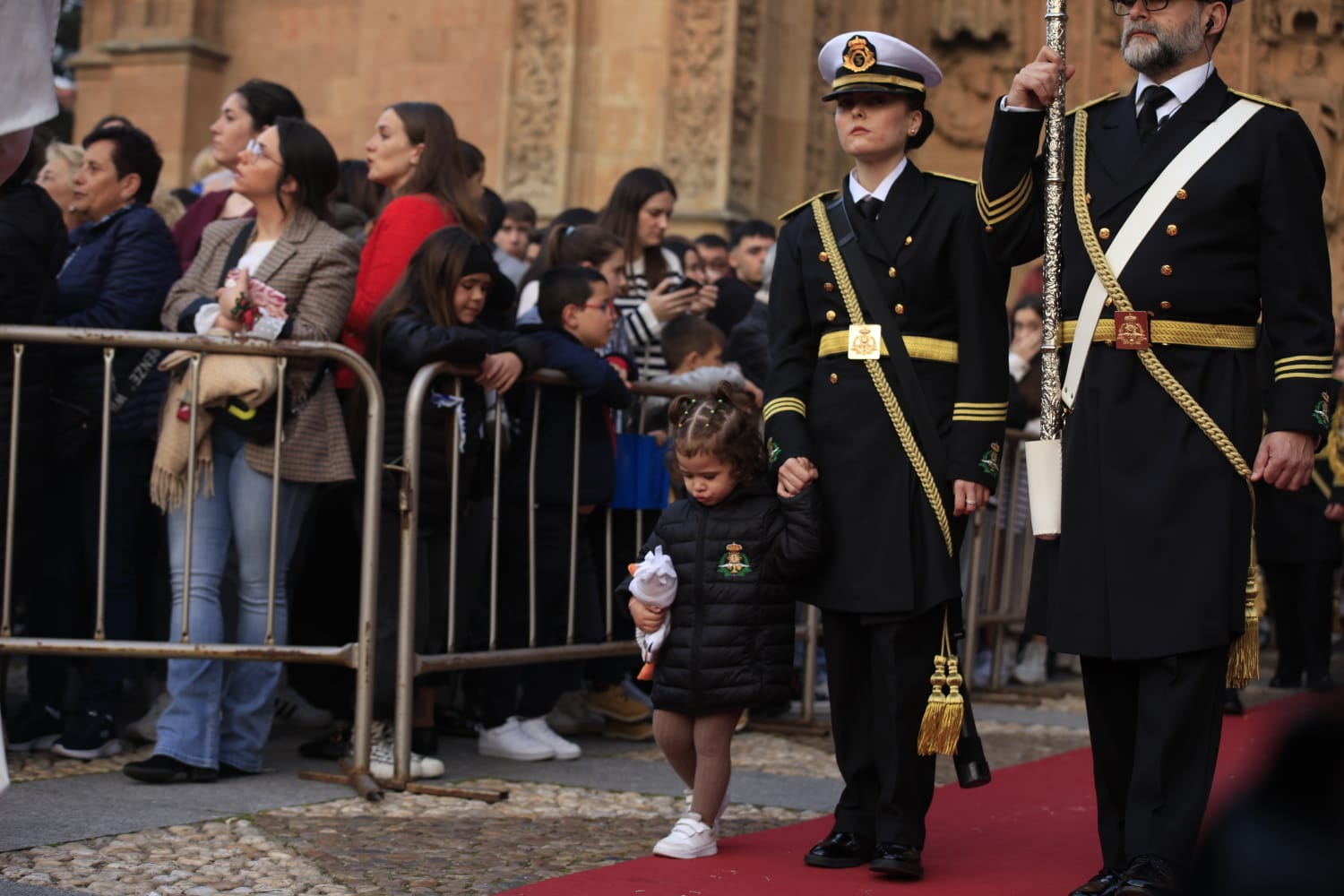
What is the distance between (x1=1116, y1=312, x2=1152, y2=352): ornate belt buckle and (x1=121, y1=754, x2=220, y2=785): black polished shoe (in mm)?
3135

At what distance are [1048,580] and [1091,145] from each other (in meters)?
1.05

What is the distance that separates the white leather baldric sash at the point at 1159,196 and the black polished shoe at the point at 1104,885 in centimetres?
118

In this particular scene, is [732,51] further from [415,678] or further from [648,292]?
[415,678]

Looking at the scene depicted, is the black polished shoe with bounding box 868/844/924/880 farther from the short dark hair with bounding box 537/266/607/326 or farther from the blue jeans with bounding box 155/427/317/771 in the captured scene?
the short dark hair with bounding box 537/266/607/326

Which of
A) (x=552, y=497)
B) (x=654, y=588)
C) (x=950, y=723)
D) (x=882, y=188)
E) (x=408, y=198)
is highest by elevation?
(x=408, y=198)

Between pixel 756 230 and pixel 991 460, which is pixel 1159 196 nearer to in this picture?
pixel 991 460

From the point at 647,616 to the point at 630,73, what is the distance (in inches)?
407

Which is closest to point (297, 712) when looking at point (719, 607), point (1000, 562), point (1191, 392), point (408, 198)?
point (408, 198)

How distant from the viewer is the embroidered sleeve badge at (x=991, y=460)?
15.8 feet

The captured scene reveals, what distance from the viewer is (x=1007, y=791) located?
6402 millimetres

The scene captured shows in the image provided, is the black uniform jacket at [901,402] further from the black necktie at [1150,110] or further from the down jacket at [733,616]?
the black necktie at [1150,110]

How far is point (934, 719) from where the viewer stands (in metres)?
4.79

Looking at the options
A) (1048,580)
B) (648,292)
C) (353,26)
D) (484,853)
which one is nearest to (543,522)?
(648,292)

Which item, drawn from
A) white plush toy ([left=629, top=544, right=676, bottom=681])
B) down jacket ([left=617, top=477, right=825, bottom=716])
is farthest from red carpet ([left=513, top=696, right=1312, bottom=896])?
white plush toy ([left=629, top=544, right=676, bottom=681])
